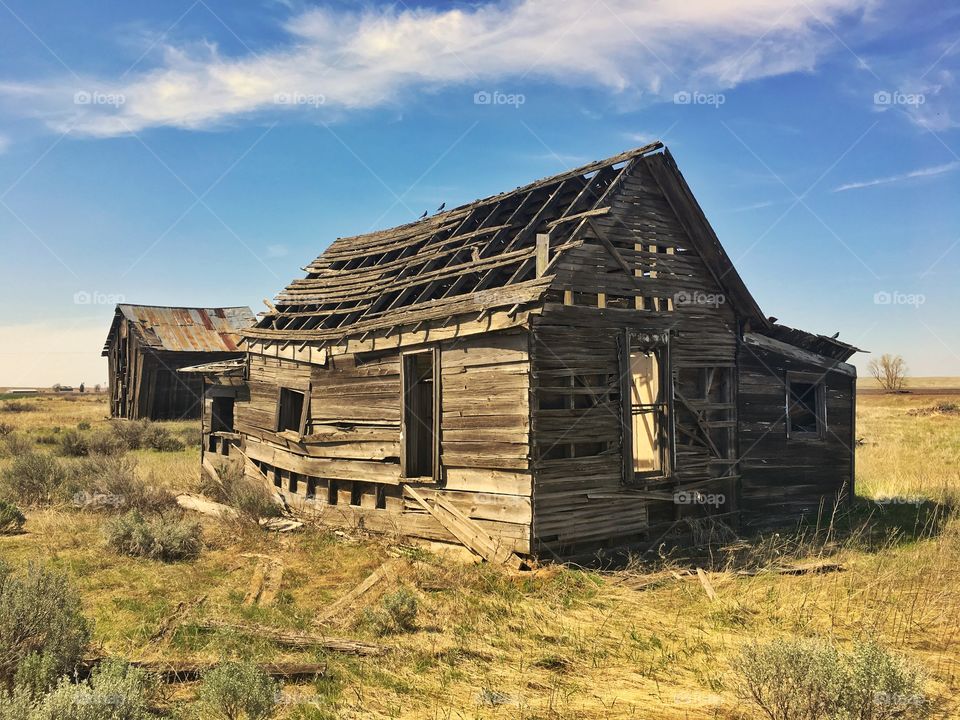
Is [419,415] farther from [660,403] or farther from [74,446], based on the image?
[74,446]

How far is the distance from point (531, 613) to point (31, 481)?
40.3 ft

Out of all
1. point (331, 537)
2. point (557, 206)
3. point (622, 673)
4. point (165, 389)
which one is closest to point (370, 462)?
point (331, 537)

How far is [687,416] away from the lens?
11570mm

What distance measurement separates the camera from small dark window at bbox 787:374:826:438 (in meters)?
13.6

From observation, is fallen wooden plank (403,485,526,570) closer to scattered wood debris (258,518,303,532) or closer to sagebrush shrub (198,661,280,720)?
scattered wood debris (258,518,303,532)

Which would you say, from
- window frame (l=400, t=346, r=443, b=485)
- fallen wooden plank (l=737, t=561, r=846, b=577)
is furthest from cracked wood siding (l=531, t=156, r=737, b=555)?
window frame (l=400, t=346, r=443, b=485)

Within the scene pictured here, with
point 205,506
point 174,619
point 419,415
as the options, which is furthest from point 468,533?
point 205,506

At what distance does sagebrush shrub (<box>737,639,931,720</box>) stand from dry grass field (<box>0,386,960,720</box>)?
49 centimetres

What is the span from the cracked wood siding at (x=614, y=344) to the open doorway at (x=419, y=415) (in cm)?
206

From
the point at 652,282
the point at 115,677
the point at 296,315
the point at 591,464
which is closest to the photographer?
the point at 115,677

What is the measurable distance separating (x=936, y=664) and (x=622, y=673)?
9.32 feet

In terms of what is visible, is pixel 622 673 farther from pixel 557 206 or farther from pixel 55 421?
pixel 55 421

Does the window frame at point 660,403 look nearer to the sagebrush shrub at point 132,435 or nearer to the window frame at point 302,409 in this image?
the window frame at point 302,409

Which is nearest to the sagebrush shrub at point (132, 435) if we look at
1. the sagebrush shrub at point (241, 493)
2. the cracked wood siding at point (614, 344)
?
the sagebrush shrub at point (241, 493)
